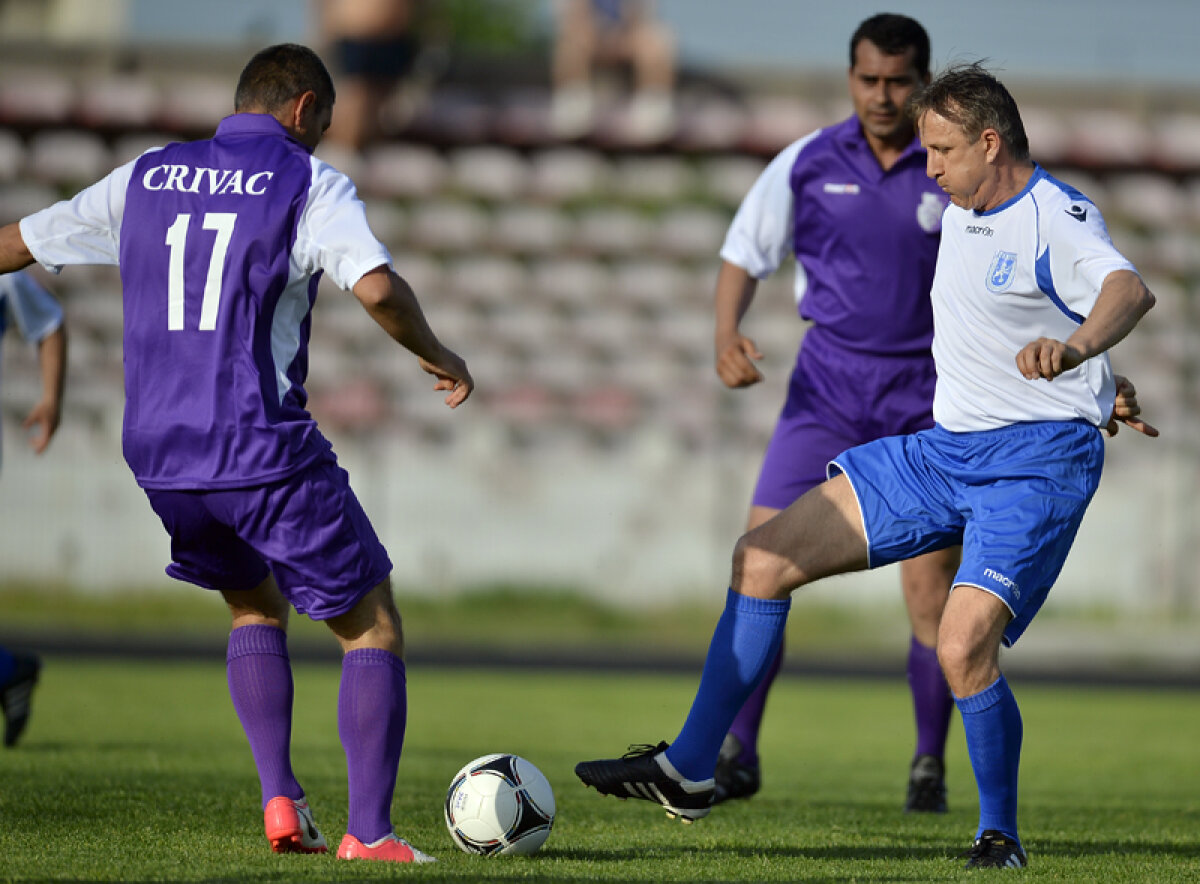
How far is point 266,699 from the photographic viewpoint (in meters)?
4.42

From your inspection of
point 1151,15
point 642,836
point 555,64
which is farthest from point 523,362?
point 642,836

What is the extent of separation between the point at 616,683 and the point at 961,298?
8.71m

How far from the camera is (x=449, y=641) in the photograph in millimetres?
16688

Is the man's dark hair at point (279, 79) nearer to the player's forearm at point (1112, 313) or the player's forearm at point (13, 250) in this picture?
the player's forearm at point (13, 250)

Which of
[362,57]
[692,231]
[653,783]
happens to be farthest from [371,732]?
[362,57]

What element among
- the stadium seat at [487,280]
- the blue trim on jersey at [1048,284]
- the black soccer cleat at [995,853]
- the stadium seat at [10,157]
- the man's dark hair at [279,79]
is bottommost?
the black soccer cleat at [995,853]

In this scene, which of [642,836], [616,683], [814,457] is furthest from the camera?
[616,683]

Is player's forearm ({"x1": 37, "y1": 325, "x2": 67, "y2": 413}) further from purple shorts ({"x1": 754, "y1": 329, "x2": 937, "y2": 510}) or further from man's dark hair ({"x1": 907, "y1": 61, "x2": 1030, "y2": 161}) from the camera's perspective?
man's dark hair ({"x1": 907, "y1": 61, "x2": 1030, "y2": 161})

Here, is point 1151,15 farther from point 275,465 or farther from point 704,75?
point 275,465

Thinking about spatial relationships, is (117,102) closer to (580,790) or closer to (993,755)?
(580,790)

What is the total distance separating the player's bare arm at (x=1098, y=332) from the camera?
12.8 feet

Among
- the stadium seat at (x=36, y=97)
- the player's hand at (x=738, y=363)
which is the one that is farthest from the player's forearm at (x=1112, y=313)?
the stadium seat at (x=36, y=97)

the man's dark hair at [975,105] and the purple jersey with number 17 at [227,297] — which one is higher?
the man's dark hair at [975,105]

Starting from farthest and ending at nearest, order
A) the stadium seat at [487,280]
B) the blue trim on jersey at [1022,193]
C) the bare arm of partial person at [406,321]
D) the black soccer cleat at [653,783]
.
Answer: the stadium seat at [487,280] → the black soccer cleat at [653,783] → the blue trim on jersey at [1022,193] → the bare arm of partial person at [406,321]
